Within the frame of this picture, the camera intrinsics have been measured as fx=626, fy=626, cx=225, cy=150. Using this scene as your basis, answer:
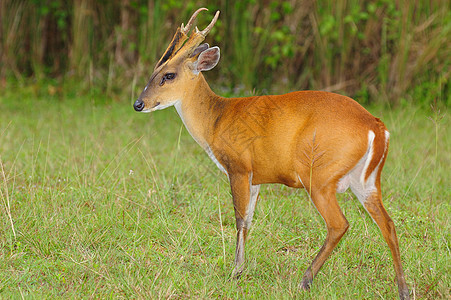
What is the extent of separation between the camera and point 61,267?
372 cm

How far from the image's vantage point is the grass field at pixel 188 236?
346 cm

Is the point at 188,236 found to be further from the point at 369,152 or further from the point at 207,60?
the point at 369,152

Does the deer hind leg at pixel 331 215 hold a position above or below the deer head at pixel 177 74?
below

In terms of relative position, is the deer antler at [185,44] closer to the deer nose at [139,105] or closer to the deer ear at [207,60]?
the deer ear at [207,60]

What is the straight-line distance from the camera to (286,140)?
11.6 ft

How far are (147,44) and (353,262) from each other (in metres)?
5.87

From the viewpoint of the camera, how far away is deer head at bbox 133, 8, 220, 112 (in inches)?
154

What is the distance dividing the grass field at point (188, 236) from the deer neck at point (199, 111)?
34cm

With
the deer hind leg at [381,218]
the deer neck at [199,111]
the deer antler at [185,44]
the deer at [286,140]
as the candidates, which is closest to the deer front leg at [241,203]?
the deer at [286,140]

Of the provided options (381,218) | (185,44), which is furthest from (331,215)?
(185,44)

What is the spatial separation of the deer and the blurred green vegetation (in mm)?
3872

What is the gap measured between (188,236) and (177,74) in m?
1.04

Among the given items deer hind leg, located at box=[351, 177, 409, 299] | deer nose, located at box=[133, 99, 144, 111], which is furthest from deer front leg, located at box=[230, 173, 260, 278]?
deer nose, located at box=[133, 99, 144, 111]

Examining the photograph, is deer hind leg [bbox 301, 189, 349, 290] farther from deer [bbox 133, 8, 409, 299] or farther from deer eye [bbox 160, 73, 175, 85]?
deer eye [bbox 160, 73, 175, 85]
